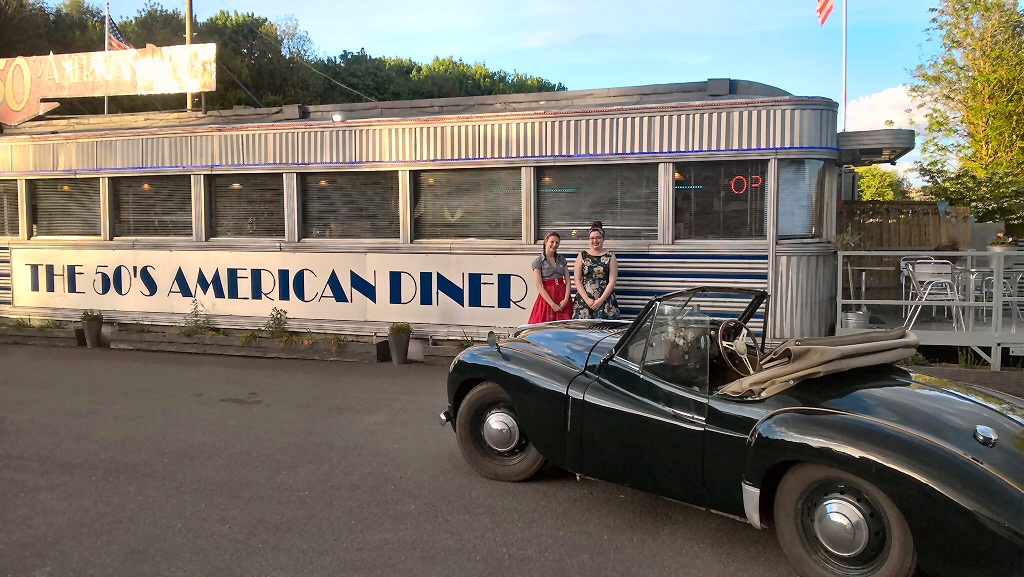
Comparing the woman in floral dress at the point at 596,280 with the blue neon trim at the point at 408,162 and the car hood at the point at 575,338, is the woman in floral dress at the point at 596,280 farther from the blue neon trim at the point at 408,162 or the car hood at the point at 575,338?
the car hood at the point at 575,338

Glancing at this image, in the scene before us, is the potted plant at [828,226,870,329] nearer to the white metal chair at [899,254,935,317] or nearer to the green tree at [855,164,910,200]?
the white metal chair at [899,254,935,317]

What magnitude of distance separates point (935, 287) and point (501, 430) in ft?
23.1

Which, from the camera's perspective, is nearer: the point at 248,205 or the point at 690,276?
the point at 690,276

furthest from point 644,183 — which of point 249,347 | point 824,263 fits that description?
point 249,347

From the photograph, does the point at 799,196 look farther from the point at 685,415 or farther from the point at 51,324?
the point at 51,324

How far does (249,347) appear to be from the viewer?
10.8m

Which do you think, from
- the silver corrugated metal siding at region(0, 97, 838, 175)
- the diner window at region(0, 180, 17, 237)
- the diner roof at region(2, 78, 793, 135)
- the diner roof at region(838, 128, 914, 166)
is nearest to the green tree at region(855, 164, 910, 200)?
the diner roof at region(838, 128, 914, 166)

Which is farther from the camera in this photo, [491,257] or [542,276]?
[491,257]

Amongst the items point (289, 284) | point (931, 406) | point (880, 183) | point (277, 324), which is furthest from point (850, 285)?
point (880, 183)

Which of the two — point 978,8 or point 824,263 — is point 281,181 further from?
point 978,8

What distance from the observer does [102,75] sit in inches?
521

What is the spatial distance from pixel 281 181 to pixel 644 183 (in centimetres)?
498

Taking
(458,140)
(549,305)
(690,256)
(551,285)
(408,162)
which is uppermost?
(458,140)

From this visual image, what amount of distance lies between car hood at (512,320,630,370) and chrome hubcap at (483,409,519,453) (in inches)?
19.6
